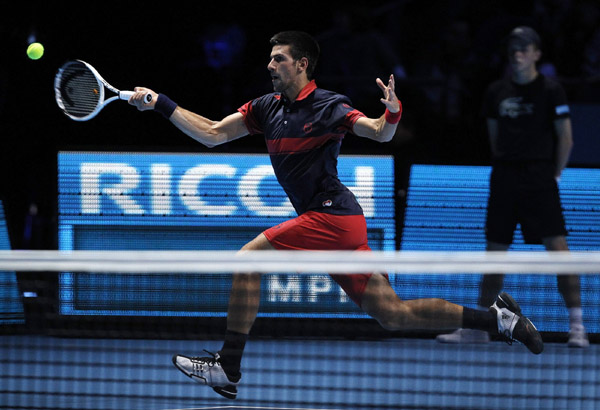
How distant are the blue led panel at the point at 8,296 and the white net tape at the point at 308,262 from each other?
2.02 meters

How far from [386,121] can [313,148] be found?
46 cm

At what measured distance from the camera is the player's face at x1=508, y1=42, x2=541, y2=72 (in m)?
5.44

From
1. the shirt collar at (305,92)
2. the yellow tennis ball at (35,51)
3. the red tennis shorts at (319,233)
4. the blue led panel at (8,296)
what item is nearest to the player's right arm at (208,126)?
the shirt collar at (305,92)

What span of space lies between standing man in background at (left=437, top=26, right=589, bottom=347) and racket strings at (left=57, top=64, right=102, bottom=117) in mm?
2453

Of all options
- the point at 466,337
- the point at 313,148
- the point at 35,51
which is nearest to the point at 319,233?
the point at 313,148

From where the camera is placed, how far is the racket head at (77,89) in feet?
15.3

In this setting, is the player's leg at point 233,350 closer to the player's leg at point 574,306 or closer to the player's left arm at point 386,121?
the player's left arm at point 386,121

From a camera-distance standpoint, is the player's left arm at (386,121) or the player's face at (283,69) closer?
the player's left arm at (386,121)

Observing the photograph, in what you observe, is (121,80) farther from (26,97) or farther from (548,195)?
(548,195)

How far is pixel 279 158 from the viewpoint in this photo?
422 cm

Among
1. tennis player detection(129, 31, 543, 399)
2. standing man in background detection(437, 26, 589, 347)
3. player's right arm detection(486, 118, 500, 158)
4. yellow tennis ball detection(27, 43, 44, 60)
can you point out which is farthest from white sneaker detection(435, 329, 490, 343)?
yellow tennis ball detection(27, 43, 44, 60)

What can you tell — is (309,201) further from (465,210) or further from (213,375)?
(465,210)

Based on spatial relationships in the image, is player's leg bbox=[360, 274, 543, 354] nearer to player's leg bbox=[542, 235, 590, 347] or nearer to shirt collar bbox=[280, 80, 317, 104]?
shirt collar bbox=[280, 80, 317, 104]

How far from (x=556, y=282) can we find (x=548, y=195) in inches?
24.7
